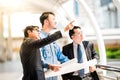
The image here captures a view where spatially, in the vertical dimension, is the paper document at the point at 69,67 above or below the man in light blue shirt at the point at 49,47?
below

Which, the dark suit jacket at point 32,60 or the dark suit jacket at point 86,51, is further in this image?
the dark suit jacket at point 86,51

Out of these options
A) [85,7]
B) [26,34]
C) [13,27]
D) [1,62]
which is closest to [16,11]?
[13,27]

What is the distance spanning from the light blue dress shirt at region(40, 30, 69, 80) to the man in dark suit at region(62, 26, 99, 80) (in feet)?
0.25

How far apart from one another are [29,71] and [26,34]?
14.5 inches

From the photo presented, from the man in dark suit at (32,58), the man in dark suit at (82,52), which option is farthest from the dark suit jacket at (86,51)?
the man in dark suit at (32,58)

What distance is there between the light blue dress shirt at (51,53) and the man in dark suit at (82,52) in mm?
77

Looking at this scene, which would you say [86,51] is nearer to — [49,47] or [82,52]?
[82,52]

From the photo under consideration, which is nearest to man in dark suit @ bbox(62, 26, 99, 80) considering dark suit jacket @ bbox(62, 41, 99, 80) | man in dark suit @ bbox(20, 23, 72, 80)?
dark suit jacket @ bbox(62, 41, 99, 80)

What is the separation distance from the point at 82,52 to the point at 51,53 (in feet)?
1.00

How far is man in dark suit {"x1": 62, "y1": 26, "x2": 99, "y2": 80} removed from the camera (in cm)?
306

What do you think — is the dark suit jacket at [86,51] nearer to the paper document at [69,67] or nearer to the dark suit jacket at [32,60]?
the paper document at [69,67]

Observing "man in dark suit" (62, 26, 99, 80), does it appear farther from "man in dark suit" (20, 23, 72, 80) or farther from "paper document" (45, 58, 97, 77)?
"man in dark suit" (20, 23, 72, 80)

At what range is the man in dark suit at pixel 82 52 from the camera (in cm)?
306

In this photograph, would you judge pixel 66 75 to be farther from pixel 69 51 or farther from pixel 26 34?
pixel 26 34
